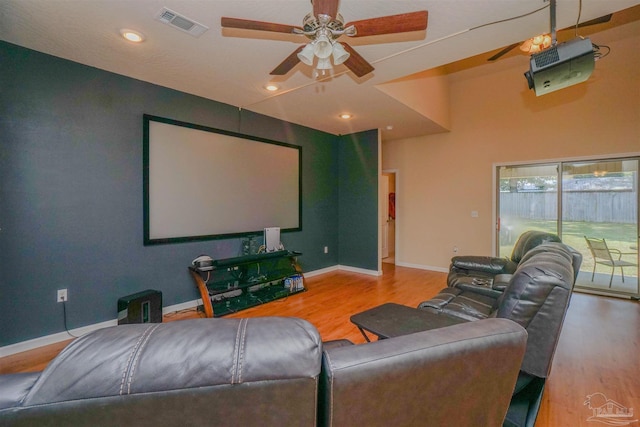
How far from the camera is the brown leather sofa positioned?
23.4 inches

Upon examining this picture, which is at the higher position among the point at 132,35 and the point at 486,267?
the point at 132,35

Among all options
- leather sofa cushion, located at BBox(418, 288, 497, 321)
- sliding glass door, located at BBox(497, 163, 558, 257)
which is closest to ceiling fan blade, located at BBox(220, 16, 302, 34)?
leather sofa cushion, located at BBox(418, 288, 497, 321)

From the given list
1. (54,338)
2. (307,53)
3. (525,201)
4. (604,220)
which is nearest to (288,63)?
(307,53)

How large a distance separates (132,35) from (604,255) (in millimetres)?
6419

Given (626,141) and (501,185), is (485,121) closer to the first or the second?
(501,185)

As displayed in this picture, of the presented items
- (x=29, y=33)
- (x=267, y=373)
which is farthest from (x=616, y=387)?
(x=29, y=33)

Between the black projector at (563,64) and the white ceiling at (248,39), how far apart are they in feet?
1.03

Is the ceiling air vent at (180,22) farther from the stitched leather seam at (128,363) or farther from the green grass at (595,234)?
the green grass at (595,234)

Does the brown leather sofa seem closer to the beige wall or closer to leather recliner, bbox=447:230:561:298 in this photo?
leather recliner, bbox=447:230:561:298

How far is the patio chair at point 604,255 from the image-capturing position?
13.3 ft

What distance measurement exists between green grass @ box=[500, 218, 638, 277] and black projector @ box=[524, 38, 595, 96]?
10.8 feet

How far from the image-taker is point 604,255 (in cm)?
418

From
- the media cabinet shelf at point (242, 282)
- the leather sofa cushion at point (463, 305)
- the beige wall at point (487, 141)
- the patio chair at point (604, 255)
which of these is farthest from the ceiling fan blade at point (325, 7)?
the patio chair at point (604, 255)

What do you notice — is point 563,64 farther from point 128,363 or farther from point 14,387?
point 14,387
